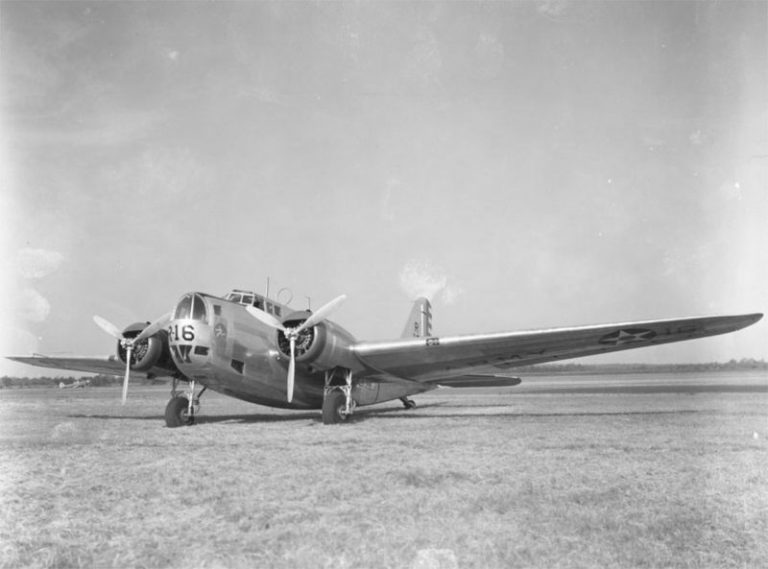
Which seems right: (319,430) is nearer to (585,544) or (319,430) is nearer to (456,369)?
(456,369)

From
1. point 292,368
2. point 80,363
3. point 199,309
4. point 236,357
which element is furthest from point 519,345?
point 80,363

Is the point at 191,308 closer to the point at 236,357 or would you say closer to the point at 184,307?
the point at 184,307

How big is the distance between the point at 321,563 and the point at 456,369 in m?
12.7

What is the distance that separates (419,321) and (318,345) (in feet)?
30.6

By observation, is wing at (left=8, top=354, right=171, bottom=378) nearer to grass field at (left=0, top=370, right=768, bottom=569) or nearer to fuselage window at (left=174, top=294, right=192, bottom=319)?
fuselage window at (left=174, top=294, right=192, bottom=319)

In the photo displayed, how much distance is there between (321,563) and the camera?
12.9ft

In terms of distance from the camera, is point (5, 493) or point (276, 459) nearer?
point (5, 493)

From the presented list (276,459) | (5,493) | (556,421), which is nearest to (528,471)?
(276,459)

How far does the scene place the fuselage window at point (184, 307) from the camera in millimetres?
12820

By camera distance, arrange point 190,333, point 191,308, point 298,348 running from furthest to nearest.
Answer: point 298,348 → point 191,308 → point 190,333

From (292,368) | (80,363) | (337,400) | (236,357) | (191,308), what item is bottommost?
(337,400)

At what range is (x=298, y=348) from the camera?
1402 centimetres

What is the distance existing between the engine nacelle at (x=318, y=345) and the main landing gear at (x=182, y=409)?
100 inches

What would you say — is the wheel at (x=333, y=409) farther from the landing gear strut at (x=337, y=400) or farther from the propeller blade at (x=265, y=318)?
the propeller blade at (x=265, y=318)
